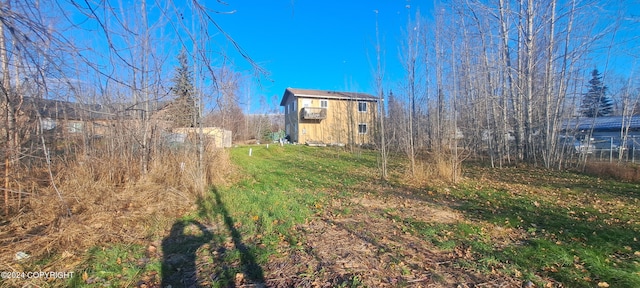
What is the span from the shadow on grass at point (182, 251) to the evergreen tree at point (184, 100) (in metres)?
3.78

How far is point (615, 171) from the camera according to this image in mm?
9078

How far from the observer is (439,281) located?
2846 millimetres

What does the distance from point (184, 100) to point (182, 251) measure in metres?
5.25

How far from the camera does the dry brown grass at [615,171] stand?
852 cm

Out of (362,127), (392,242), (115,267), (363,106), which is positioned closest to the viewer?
(115,267)

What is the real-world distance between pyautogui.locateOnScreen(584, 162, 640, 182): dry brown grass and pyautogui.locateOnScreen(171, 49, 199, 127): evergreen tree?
507 inches

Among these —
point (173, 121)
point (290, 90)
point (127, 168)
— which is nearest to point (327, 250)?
point (127, 168)

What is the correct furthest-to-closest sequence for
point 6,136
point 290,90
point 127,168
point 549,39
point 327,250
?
1. point 290,90
2. point 549,39
3. point 127,168
4. point 6,136
5. point 327,250

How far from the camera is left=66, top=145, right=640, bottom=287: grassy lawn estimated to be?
9.73 ft

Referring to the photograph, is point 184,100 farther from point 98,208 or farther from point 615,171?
point 615,171

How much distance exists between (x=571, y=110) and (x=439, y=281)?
14361 millimetres

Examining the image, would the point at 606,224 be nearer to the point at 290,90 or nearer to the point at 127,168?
the point at 127,168

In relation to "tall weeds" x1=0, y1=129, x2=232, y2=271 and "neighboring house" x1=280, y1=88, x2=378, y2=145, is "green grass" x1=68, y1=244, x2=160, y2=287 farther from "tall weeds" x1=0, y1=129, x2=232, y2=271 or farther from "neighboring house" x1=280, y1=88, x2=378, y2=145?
"neighboring house" x1=280, y1=88, x2=378, y2=145

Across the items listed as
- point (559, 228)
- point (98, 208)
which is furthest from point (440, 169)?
point (98, 208)
